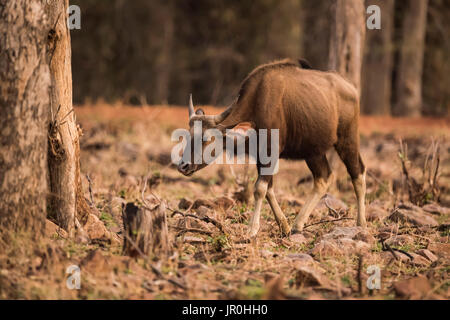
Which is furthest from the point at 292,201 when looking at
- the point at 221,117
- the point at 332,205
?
the point at 221,117

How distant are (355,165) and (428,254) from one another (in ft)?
5.37

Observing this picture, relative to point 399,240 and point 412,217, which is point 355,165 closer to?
point 412,217

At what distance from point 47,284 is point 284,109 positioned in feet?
10.6

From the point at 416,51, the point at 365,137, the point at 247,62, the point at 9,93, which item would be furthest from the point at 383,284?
the point at 247,62

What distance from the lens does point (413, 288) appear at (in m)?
4.73

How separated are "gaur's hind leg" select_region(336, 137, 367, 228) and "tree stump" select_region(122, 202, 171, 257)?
273cm

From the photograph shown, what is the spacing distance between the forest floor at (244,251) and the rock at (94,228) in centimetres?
1

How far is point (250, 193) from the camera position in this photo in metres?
8.27

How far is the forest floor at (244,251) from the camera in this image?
15.4 feet

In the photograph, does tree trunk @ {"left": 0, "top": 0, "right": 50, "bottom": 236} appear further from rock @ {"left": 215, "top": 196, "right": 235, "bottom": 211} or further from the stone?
rock @ {"left": 215, "top": 196, "right": 235, "bottom": 211}

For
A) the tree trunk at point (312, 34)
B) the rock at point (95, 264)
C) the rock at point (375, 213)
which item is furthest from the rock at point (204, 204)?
the tree trunk at point (312, 34)

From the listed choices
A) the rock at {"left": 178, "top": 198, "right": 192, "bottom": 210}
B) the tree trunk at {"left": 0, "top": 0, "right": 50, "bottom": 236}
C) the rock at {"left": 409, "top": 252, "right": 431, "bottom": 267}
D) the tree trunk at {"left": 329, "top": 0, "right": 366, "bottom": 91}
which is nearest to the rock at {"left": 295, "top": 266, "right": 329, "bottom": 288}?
the rock at {"left": 409, "top": 252, "right": 431, "bottom": 267}

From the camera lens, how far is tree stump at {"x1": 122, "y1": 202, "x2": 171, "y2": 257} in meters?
5.16

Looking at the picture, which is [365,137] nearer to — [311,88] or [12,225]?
[311,88]
